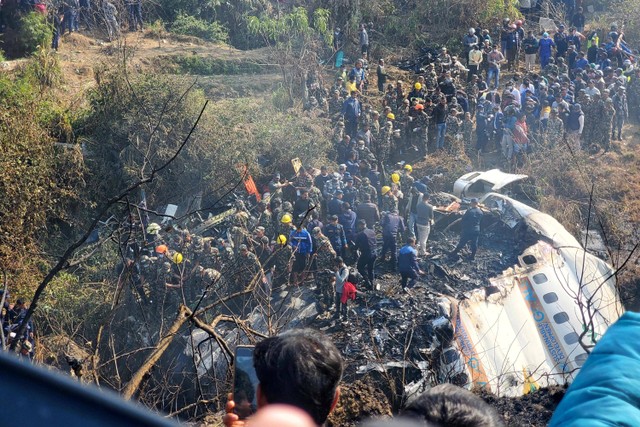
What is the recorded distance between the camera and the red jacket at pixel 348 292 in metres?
13.5

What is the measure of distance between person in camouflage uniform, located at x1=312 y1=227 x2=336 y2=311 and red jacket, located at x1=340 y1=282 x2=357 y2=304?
37 centimetres

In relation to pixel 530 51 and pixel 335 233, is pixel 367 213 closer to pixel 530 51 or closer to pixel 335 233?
pixel 335 233

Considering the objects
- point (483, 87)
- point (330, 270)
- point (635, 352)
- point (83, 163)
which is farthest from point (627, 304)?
point (635, 352)

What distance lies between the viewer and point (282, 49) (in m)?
23.0

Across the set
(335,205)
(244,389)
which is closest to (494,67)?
(335,205)

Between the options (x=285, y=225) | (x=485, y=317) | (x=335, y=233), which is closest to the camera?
(x=485, y=317)

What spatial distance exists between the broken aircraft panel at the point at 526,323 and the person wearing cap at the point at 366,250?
2215mm

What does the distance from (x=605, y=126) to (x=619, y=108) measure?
0.99m

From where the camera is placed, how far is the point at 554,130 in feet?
65.3

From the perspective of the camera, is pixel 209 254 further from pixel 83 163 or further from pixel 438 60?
pixel 438 60

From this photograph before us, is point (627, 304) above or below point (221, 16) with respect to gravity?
below

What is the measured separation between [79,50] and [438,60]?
10577 millimetres

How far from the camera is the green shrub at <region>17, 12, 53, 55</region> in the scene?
66.4 feet

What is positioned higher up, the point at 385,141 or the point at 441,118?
the point at 441,118
